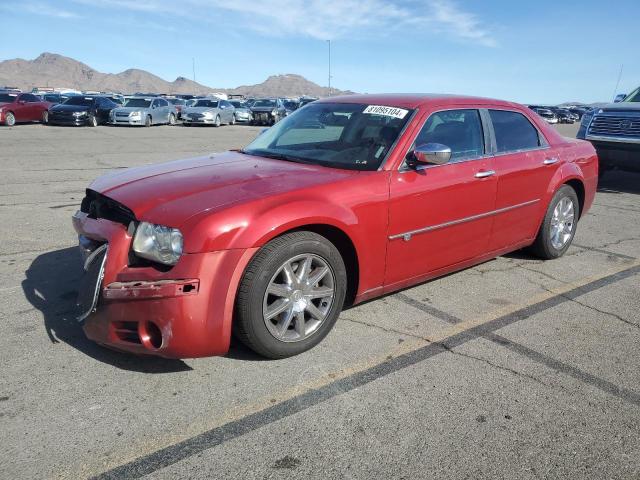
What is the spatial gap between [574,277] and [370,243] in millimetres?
2529

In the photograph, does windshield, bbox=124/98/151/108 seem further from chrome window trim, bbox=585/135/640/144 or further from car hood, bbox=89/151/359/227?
car hood, bbox=89/151/359/227

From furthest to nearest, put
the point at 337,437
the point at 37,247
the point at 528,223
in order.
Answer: the point at 37,247
the point at 528,223
the point at 337,437

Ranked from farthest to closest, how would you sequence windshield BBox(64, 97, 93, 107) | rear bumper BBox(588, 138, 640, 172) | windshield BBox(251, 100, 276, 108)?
windshield BBox(251, 100, 276, 108) → windshield BBox(64, 97, 93, 107) → rear bumper BBox(588, 138, 640, 172)

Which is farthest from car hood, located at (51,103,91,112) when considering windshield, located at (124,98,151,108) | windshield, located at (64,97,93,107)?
windshield, located at (124,98,151,108)

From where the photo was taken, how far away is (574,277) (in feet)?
16.1

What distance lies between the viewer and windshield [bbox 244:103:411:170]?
377cm

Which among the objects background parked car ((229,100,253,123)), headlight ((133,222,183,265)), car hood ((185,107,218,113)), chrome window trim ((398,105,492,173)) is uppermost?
chrome window trim ((398,105,492,173))

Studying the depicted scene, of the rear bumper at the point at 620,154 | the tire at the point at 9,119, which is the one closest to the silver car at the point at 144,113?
the tire at the point at 9,119

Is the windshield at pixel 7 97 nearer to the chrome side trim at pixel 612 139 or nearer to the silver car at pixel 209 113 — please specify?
the silver car at pixel 209 113

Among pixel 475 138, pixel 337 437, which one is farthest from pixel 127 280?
pixel 475 138

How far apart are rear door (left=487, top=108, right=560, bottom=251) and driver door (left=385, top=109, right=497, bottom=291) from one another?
0.15 metres

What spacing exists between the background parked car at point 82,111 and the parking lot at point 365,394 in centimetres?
2149

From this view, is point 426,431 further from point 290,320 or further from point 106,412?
point 106,412

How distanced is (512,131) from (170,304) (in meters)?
3.49
